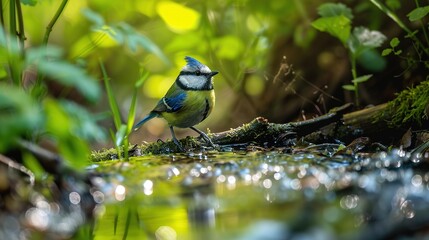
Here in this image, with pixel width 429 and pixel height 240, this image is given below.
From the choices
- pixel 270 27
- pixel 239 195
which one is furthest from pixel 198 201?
pixel 270 27

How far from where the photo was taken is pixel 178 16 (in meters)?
5.34

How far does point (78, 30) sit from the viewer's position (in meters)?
6.23

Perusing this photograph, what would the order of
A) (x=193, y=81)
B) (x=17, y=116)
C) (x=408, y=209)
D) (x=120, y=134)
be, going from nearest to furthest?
(x=17, y=116) → (x=408, y=209) → (x=120, y=134) → (x=193, y=81)

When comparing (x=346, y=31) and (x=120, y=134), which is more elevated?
(x=346, y=31)

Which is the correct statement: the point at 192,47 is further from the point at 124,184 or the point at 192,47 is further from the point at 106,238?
the point at 106,238

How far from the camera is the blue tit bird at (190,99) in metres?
3.46

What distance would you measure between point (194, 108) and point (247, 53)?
5.36ft

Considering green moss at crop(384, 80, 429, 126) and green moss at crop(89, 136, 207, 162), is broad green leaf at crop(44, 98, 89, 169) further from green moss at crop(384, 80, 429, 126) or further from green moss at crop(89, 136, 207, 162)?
green moss at crop(384, 80, 429, 126)

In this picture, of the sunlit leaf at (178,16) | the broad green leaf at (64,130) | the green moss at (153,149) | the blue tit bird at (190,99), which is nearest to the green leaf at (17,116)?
the broad green leaf at (64,130)

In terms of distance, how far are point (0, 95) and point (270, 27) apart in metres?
3.87

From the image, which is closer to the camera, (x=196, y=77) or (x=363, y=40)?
(x=196, y=77)

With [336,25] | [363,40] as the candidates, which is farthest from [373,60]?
[336,25]

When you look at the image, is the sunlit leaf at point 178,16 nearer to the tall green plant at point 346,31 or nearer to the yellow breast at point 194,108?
the tall green plant at point 346,31

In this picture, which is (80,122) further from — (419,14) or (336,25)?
(336,25)
